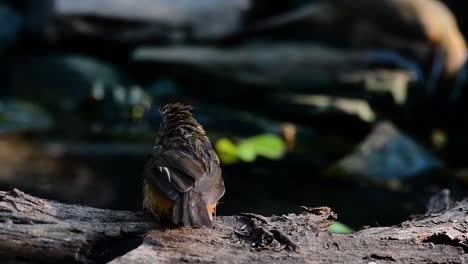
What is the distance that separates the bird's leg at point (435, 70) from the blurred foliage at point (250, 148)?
272 cm

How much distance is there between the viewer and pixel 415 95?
35.0 feet

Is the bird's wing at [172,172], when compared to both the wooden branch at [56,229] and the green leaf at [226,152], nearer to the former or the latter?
the wooden branch at [56,229]

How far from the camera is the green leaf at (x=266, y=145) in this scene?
9000mm

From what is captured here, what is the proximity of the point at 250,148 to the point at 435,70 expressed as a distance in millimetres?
3635

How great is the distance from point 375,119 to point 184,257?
24.7ft

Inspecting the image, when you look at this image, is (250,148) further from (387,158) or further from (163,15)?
(163,15)

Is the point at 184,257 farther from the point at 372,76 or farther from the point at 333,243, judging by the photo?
the point at 372,76

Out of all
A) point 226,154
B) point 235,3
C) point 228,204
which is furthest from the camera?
point 235,3

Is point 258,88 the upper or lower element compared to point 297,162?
upper

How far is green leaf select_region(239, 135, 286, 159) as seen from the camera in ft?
29.5

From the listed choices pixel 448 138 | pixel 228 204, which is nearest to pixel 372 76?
pixel 448 138

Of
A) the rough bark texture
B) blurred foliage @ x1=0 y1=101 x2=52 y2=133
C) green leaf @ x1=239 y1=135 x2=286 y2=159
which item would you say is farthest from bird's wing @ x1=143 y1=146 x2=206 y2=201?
blurred foliage @ x1=0 y1=101 x2=52 y2=133

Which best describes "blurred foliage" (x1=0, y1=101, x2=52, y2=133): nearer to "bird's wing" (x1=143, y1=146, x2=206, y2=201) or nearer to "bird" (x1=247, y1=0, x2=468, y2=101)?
"bird" (x1=247, y1=0, x2=468, y2=101)

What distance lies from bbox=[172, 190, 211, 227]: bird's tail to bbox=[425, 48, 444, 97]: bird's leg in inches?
322
